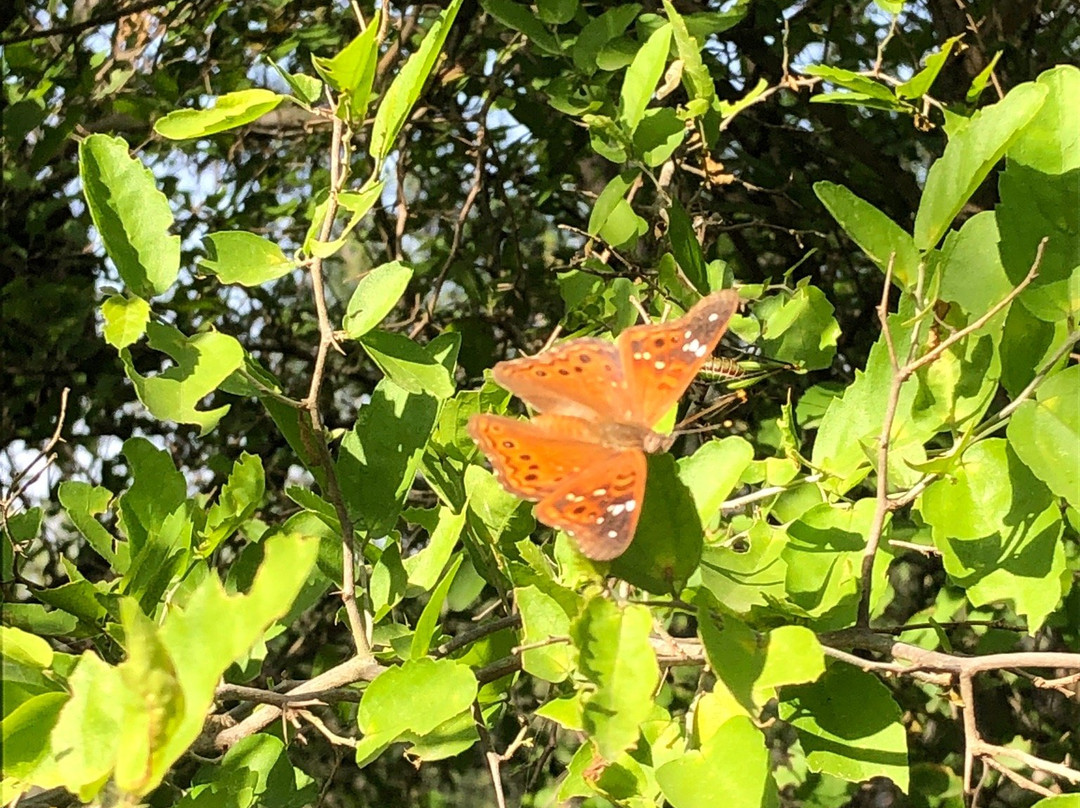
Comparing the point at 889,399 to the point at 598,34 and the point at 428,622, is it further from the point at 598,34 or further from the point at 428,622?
the point at 598,34

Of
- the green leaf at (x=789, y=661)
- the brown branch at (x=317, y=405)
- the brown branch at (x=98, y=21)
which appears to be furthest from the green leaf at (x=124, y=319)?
the brown branch at (x=98, y=21)

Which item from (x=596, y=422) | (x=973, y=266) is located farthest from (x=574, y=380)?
(x=973, y=266)

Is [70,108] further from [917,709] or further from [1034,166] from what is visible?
[917,709]

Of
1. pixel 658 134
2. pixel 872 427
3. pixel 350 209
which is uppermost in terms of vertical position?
pixel 350 209

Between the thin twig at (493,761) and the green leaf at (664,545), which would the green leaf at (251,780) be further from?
the green leaf at (664,545)

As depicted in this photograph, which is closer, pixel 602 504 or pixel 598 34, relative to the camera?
pixel 602 504

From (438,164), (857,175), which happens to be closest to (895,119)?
(857,175)
